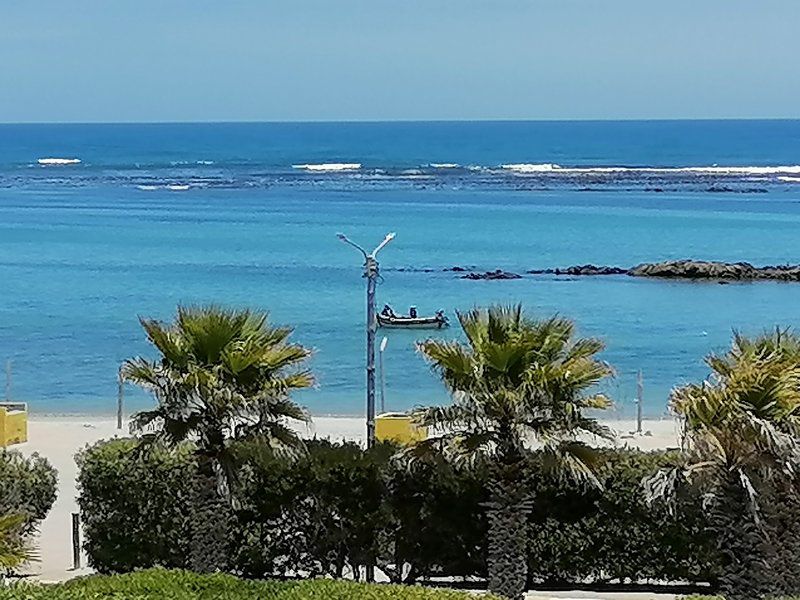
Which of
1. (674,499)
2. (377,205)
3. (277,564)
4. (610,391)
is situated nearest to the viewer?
Answer: (674,499)

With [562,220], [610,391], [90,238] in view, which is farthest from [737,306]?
[90,238]

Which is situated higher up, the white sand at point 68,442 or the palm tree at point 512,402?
the palm tree at point 512,402

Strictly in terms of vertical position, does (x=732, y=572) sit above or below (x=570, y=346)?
below

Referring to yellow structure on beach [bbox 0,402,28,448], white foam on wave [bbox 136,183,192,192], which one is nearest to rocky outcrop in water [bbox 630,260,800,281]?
yellow structure on beach [bbox 0,402,28,448]

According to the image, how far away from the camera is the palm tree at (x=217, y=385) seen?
46.4ft

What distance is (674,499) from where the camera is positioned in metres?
14.6

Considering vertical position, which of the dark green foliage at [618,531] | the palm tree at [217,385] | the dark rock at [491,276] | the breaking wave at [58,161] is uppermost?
the breaking wave at [58,161]

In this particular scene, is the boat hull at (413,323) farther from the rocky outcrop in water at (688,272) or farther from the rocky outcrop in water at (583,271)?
the rocky outcrop in water at (583,271)

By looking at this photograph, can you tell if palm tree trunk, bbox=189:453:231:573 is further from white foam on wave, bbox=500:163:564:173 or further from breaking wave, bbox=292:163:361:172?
breaking wave, bbox=292:163:361:172

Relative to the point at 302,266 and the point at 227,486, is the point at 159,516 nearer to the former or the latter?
the point at 227,486

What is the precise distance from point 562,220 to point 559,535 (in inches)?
2570

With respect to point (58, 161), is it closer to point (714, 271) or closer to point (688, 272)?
point (688, 272)

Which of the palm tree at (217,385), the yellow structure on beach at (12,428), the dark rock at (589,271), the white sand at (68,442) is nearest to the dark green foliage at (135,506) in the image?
the palm tree at (217,385)

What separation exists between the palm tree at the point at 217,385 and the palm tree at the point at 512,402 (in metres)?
1.67
